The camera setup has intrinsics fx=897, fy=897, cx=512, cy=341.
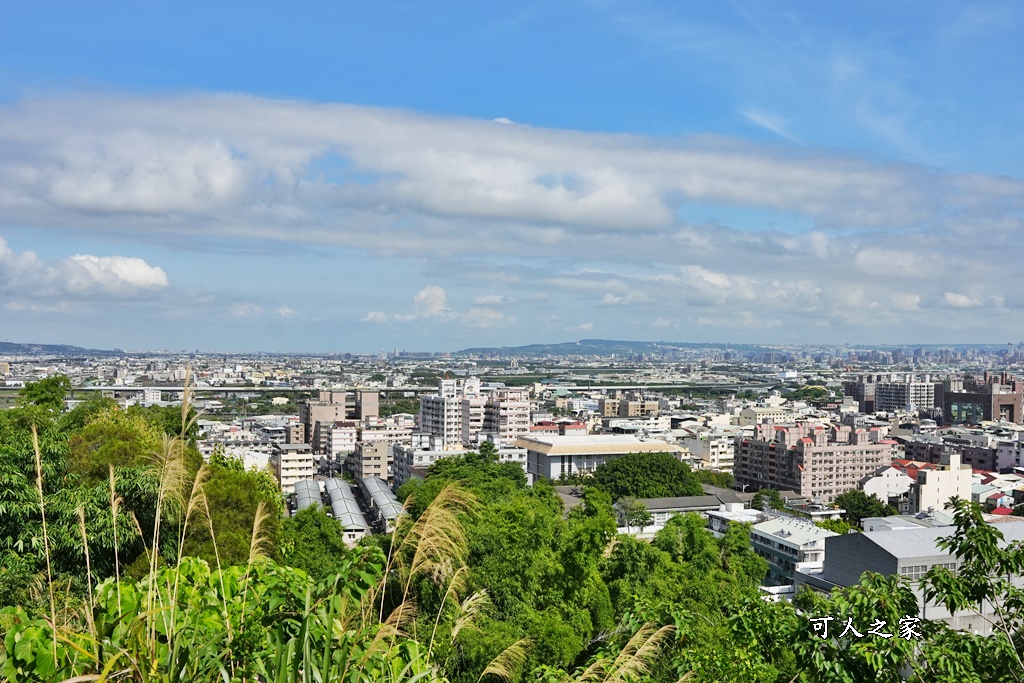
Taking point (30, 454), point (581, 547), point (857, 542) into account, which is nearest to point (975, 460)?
point (857, 542)

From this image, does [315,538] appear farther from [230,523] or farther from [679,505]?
[679,505]

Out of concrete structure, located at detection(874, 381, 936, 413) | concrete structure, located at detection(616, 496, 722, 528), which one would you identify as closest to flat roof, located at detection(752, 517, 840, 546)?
concrete structure, located at detection(616, 496, 722, 528)

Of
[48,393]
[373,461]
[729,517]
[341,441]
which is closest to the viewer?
[48,393]

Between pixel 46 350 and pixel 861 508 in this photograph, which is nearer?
pixel 861 508

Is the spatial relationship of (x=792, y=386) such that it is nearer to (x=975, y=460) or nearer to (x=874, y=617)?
(x=975, y=460)

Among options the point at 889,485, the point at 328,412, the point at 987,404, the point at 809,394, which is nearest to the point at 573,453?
the point at 889,485
